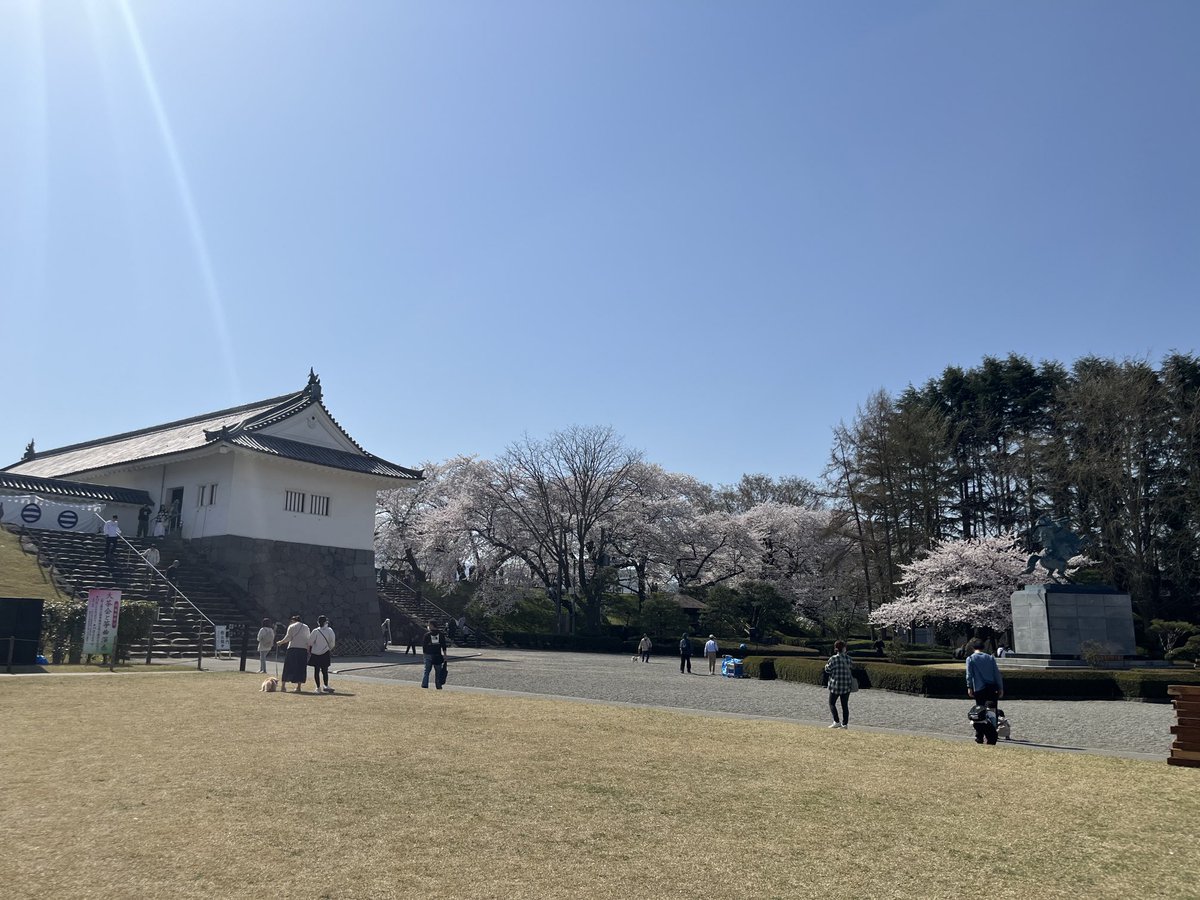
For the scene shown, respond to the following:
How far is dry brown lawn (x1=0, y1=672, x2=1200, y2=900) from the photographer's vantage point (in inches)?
207

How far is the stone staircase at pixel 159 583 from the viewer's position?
2411cm

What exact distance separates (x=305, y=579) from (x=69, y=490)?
9.80 meters

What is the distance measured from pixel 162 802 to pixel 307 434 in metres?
28.1

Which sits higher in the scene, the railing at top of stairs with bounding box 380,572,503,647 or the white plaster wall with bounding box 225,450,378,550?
the white plaster wall with bounding box 225,450,378,550

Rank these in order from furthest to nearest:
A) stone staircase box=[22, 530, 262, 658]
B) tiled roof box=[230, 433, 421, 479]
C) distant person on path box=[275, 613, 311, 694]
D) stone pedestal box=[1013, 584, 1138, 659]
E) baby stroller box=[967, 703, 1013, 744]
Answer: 1. tiled roof box=[230, 433, 421, 479]
2. stone pedestal box=[1013, 584, 1138, 659]
3. stone staircase box=[22, 530, 262, 658]
4. distant person on path box=[275, 613, 311, 694]
5. baby stroller box=[967, 703, 1013, 744]

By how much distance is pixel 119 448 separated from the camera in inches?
1479

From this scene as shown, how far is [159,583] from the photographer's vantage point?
88.3 ft

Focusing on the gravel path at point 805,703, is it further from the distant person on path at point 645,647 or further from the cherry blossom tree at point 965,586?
the cherry blossom tree at point 965,586

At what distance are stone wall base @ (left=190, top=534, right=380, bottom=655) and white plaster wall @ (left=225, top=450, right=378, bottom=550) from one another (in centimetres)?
43

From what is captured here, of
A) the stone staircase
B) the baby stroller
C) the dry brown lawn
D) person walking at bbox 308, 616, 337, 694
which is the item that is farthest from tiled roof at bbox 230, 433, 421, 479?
the baby stroller

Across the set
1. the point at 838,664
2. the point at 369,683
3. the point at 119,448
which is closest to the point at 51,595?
the point at 369,683

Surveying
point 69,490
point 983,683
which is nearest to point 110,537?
point 69,490

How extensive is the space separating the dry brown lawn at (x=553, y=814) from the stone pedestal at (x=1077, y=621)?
51.6 ft

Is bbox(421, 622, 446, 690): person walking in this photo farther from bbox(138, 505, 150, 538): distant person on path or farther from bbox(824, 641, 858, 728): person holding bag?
bbox(138, 505, 150, 538): distant person on path
